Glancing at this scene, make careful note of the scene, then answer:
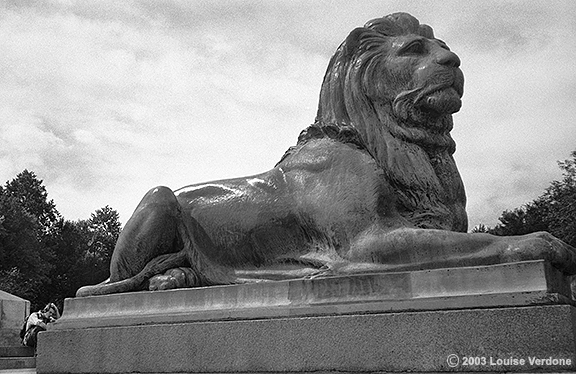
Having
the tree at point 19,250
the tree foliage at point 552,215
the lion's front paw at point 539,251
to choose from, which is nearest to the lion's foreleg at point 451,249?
the lion's front paw at point 539,251

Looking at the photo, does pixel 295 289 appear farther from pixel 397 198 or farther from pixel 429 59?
pixel 429 59

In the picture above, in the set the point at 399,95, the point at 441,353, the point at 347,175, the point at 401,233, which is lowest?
the point at 441,353

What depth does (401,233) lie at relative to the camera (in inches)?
209

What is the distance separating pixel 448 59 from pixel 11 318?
20.9 meters

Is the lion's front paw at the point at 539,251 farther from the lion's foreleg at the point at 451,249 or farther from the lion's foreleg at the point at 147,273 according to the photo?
the lion's foreleg at the point at 147,273

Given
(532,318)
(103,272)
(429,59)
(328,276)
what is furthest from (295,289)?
(103,272)

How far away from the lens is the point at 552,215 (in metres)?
33.7

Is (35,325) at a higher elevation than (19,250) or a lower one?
lower

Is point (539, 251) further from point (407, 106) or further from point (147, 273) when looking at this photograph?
point (147, 273)

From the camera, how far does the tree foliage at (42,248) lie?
42688 mm

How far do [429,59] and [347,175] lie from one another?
1257 mm

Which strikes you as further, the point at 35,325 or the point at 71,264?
the point at 71,264

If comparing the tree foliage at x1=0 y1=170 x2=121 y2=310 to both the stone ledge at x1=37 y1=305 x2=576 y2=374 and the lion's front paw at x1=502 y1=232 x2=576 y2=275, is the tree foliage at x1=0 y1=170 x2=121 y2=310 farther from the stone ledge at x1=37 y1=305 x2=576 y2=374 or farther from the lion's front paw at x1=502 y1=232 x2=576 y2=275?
the lion's front paw at x1=502 y1=232 x2=576 y2=275

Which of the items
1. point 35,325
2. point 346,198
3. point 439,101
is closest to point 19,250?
point 35,325
